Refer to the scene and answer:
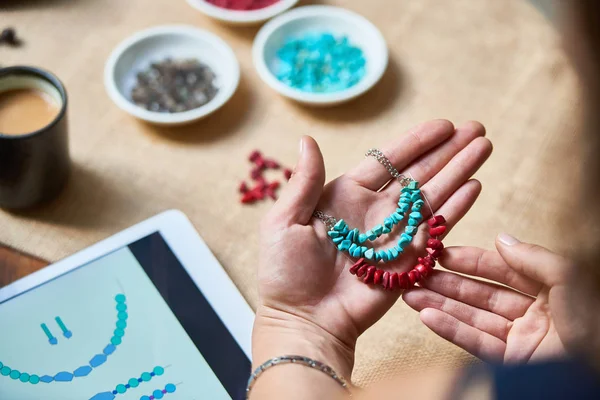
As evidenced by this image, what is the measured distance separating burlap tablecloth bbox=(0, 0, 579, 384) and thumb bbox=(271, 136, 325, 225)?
0.14m

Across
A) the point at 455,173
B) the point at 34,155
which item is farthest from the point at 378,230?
the point at 34,155

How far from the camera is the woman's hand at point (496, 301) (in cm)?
83

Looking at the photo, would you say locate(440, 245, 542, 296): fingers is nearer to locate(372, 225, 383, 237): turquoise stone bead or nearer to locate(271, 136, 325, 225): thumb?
locate(372, 225, 383, 237): turquoise stone bead

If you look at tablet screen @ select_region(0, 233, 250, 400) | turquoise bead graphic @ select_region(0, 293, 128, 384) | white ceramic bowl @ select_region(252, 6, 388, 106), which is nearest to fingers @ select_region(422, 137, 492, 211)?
white ceramic bowl @ select_region(252, 6, 388, 106)

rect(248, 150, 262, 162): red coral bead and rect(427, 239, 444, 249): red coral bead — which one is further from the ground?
rect(427, 239, 444, 249): red coral bead

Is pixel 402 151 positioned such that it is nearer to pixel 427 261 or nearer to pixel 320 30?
pixel 427 261

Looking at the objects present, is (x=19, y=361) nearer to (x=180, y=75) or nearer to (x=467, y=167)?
(x=180, y=75)

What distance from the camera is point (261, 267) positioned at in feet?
2.78

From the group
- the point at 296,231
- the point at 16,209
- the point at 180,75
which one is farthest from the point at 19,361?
the point at 180,75

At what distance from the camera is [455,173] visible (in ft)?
3.09

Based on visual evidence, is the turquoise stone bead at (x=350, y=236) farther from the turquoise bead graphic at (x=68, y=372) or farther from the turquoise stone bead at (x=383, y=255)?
the turquoise bead graphic at (x=68, y=372)

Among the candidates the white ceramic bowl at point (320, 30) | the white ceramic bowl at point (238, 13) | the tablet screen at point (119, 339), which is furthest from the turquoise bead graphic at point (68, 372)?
the white ceramic bowl at point (238, 13)

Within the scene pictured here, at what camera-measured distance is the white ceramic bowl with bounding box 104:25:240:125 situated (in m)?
1.09

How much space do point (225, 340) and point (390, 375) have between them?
220mm
